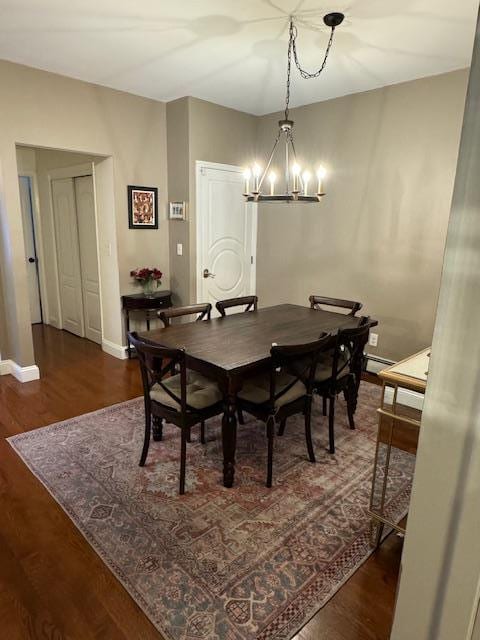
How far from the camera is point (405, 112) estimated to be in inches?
142

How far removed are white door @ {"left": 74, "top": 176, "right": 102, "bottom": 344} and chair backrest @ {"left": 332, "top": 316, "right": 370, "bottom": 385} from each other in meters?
3.13

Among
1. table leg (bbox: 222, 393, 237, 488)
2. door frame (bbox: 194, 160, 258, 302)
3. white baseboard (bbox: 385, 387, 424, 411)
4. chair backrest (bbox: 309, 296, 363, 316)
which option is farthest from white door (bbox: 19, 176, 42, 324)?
white baseboard (bbox: 385, 387, 424, 411)

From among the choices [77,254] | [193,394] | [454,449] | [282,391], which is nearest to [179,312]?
[193,394]

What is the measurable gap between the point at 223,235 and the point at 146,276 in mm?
1063

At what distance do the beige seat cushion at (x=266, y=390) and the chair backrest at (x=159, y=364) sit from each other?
1.28ft

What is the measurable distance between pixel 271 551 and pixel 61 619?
93cm

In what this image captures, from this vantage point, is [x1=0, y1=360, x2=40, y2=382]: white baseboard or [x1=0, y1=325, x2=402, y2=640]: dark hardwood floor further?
[x1=0, y1=360, x2=40, y2=382]: white baseboard

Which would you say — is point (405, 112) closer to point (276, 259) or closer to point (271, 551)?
point (276, 259)

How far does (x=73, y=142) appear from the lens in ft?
12.3

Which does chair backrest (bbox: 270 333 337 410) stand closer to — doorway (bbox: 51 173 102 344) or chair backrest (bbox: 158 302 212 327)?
chair backrest (bbox: 158 302 212 327)

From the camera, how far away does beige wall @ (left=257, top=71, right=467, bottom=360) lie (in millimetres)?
3482

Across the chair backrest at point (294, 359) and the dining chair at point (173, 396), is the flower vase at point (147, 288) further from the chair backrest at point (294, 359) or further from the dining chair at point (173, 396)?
the chair backrest at point (294, 359)

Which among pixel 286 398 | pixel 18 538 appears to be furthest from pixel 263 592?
pixel 18 538

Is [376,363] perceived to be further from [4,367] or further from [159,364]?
[4,367]
